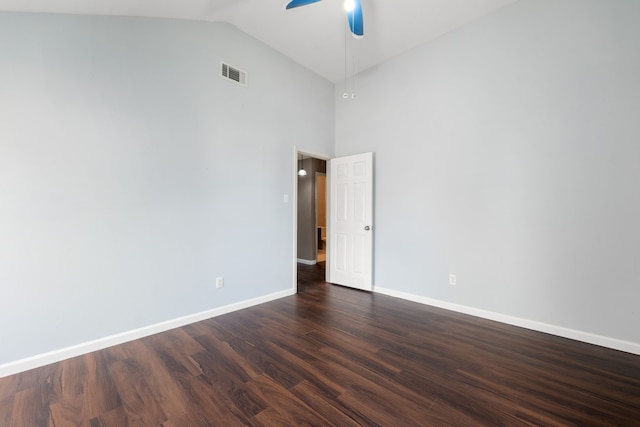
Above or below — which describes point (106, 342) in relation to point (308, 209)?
below

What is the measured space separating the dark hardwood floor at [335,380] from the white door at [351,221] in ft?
4.38

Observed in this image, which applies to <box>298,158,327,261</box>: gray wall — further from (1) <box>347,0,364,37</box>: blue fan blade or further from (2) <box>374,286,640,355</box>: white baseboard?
(1) <box>347,0,364,37</box>: blue fan blade

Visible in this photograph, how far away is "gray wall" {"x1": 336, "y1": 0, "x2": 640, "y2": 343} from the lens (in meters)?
2.33

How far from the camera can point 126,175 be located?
8.04ft

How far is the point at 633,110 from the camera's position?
2.26 metres

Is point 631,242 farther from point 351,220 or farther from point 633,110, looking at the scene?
point 351,220

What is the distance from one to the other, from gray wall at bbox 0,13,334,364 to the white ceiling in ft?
0.48

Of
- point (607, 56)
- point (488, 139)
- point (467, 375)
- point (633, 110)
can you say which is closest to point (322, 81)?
point (488, 139)

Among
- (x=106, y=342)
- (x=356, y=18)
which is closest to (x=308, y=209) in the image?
(x=356, y=18)

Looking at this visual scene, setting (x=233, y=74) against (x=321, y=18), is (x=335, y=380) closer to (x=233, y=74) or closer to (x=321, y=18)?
(x=233, y=74)

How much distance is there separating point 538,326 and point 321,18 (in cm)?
406

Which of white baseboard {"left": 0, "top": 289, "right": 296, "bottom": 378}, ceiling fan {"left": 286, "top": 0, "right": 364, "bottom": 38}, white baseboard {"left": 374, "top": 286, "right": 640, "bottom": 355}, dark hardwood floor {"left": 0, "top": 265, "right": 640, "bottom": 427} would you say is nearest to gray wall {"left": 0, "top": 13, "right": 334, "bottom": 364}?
A: white baseboard {"left": 0, "top": 289, "right": 296, "bottom": 378}

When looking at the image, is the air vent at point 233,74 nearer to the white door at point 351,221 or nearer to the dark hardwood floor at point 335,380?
the white door at point 351,221

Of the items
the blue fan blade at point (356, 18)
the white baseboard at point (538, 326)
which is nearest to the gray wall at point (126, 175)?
the blue fan blade at point (356, 18)
